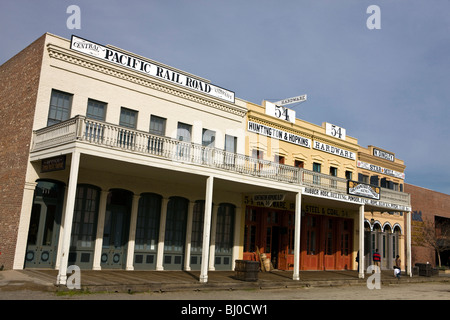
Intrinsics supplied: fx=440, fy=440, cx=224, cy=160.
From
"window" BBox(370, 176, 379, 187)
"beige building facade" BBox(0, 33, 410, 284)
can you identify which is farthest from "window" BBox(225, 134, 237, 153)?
"window" BBox(370, 176, 379, 187)

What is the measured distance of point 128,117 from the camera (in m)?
17.5

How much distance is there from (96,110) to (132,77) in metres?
2.04

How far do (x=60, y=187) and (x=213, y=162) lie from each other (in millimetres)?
5562

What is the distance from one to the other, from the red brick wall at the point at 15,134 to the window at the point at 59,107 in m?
0.61

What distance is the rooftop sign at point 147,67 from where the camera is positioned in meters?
16.2

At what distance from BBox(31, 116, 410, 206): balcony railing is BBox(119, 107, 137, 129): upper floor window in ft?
2.82

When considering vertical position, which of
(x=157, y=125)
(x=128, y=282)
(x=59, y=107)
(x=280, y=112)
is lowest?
(x=128, y=282)

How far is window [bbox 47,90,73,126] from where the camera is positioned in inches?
608

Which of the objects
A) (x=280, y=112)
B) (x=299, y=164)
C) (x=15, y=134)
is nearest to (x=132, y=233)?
(x=15, y=134)

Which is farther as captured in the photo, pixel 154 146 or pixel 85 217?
pixel 85 217

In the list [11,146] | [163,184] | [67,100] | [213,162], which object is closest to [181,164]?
[213,162]

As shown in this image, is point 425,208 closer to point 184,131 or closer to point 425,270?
point 425,270

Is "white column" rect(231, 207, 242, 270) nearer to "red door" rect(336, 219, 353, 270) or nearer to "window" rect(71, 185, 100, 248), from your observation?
"window" rect(71, 185, 100, 248)

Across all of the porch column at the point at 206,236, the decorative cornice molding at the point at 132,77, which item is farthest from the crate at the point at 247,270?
the decorative cornice molding at the point at 132,77
